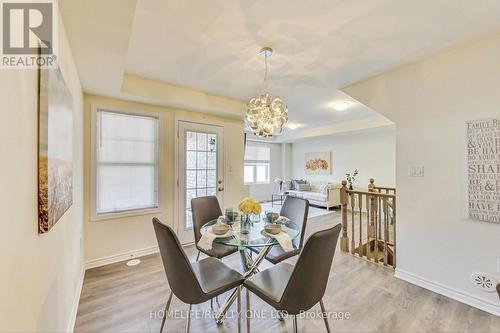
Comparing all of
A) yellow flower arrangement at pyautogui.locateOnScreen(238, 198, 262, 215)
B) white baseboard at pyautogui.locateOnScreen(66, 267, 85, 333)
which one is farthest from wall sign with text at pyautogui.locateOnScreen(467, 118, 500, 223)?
white baseboard at pyautogui.locateOnScreen(66, 267, 85, 333)

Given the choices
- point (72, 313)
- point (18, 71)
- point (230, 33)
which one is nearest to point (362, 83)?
point (230, 33)

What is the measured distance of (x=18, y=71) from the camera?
76 cm

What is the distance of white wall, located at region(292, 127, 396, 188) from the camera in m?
5.65

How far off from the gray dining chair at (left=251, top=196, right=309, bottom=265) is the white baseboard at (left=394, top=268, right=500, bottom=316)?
131cm

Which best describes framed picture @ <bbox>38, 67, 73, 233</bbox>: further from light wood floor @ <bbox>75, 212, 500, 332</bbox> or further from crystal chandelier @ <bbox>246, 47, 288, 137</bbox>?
crystal chandelier @ <bbox>246, 47, 288, 137</bbox>

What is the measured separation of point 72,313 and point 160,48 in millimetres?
2450

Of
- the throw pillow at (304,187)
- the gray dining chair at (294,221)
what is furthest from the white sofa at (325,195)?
the gray dining chair at (294,221)

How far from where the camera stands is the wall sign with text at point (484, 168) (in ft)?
6.35

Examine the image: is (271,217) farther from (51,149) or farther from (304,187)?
(304,187)

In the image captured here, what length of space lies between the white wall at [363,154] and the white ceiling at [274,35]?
11.3 feet

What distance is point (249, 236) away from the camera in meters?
1.85

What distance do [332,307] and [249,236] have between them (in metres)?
1.07

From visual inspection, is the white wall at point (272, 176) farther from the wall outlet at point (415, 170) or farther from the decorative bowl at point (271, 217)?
the wall outlet at point (415, 170)

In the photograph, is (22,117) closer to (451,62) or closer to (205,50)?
(205,50)
